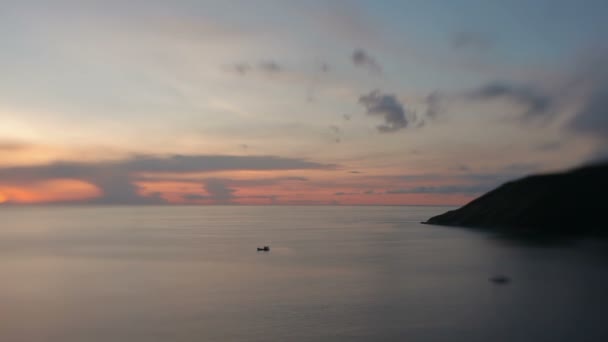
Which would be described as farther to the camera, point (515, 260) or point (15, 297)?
point (515, 260)

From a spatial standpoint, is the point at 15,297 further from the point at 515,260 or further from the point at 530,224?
the point at 530,224

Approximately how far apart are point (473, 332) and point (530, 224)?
133656 mm

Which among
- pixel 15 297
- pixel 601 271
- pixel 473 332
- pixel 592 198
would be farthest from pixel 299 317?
pixel 592 198

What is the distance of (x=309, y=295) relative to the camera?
70562 millimetres

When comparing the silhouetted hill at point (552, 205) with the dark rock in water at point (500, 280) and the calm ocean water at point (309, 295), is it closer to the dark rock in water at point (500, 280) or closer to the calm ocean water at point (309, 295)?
the calm ocean water at point (309, 295)

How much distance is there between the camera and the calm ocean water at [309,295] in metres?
52.7

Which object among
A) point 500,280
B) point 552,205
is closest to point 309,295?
point 500,280

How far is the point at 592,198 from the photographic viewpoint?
554 ft

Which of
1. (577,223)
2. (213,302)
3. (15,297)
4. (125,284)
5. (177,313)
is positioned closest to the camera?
(177,313)

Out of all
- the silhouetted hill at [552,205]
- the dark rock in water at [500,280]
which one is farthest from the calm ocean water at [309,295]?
the silhouetted hill at [552,205]

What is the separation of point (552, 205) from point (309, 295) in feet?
443

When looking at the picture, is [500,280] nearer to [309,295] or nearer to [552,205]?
[309,295]

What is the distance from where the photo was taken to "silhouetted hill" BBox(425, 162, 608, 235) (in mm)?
162250

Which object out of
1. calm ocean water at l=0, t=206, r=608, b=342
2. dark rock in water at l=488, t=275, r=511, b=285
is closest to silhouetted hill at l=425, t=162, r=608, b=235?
calm ocean water at l=0, t=206, r=608, b=342
